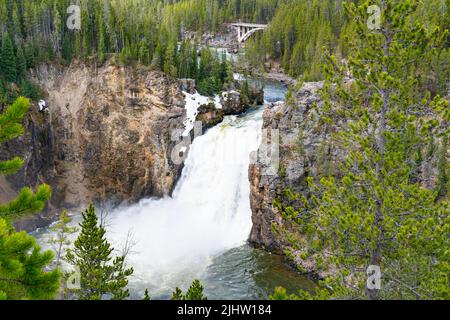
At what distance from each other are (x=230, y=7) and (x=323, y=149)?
9964 cm

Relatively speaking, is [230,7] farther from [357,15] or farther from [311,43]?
[357,15]

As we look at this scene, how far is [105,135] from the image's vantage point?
4409 centimetres

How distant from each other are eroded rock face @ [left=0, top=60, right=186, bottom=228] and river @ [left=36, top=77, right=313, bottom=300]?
249cm

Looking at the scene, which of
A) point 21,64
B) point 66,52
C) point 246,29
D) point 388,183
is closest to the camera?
point 388,183

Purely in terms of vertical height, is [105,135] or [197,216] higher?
[105,135]

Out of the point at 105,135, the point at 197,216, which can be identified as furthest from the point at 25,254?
the point at 105,135

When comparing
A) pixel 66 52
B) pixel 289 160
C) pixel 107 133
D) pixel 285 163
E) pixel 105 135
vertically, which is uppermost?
pixel 66 52

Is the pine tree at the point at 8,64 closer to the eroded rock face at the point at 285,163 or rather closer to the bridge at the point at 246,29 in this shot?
the eroded rock face at the point at 285,163

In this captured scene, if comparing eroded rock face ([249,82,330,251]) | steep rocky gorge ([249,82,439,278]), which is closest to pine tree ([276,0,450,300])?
steep rocky gorge ([249,82,439,278])

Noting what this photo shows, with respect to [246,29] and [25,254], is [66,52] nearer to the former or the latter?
[25,254]

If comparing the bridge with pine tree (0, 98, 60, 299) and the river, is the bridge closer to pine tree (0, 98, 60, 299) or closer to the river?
the river

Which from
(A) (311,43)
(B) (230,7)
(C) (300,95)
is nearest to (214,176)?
(C) (300,95)

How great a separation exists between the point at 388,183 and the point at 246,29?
102 m

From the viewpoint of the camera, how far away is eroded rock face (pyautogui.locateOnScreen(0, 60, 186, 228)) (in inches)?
1665
